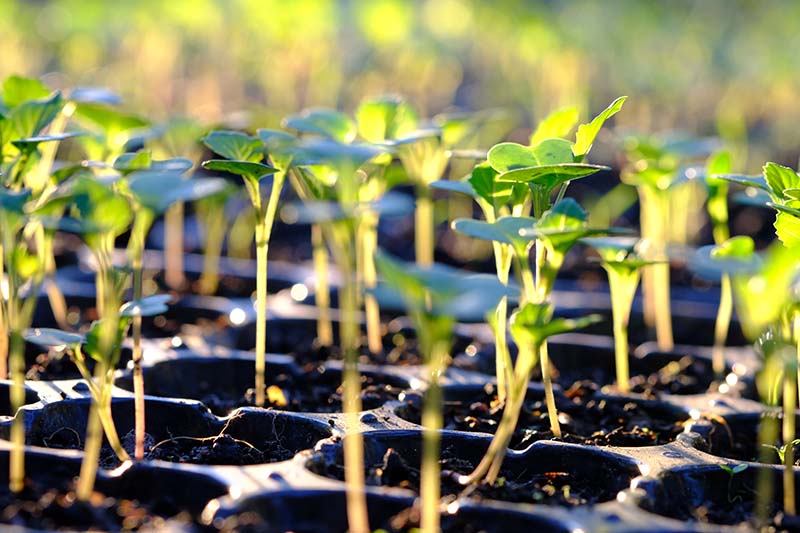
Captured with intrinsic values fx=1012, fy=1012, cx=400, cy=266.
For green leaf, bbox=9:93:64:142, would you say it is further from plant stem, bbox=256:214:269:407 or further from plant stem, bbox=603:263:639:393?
plant stem, bbox=603:263:639:393

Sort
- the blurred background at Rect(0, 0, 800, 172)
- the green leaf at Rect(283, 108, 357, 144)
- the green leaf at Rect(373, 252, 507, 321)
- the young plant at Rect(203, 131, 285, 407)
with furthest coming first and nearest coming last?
the blurred background at Rect(0, 0, 800, 172) → the green leaf at Rect(283, 108, 357, 144) → the young plant at Rect(203, 131, 285, 407) → the green leaf at Rect(373, 252, 507, 321)

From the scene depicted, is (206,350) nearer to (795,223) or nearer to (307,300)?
(307,300)

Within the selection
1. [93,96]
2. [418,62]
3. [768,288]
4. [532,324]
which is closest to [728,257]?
[768,288]

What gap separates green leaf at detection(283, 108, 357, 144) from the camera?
4.23 ft

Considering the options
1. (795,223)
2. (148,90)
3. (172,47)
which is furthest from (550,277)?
(172,47)

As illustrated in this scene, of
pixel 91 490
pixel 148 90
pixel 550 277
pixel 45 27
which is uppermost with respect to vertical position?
pixel 45 27

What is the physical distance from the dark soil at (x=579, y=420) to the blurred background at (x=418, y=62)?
229 cm

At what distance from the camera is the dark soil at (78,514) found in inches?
37.5

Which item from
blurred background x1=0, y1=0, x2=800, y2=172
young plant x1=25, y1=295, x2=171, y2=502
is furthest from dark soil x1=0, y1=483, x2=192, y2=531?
blurred background x1=0, y1=0, x2=800, y2=172

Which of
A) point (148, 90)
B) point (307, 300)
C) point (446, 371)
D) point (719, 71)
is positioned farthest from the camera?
point (719, 71)

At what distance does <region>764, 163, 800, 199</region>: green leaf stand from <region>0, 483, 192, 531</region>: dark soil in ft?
2.41

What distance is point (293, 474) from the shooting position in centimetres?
106

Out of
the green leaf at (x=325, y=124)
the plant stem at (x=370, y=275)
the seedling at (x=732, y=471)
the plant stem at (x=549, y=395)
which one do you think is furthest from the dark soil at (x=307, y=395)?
the seedling at (x=732, y=471)

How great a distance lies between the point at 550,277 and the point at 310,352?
2.40 ft
